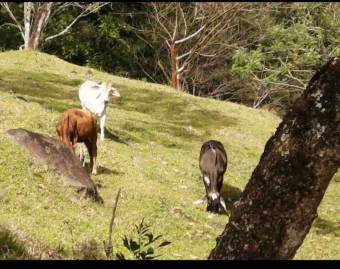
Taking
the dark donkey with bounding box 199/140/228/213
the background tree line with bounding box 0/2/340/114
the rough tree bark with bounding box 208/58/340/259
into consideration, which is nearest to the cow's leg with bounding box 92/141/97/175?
the dark donkey with bounding box 199/140/228/213

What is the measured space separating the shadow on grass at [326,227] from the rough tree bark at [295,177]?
603 inches

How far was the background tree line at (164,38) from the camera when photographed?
49656 mm

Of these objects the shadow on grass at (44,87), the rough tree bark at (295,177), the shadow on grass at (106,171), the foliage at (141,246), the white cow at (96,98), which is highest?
the rough tree bark at (295,177)

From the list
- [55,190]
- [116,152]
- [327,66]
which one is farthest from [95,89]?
[327,66]

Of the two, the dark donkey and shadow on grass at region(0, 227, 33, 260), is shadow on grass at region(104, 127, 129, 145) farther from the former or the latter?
shadow on grass at region(0, 227, 33, 260)

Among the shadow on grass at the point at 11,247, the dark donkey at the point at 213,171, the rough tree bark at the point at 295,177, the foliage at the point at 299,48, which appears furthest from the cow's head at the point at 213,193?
the rough tree bark at the point at 295,177

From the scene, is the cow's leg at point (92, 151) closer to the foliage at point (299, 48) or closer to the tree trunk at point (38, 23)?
the foliage at point (299, 48)

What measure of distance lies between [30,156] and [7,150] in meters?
0.56

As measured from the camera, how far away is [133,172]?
64.2 ft

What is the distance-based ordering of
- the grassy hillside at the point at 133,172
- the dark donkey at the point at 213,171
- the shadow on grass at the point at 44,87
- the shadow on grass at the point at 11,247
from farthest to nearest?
the shadow on grass at the point at 44,87
the dark donkey at the point at 213,171
the grassy hillside at the point at 133,172
the shadow on grass at the point at 11,247

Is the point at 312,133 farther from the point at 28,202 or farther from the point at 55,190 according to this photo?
the point at 55,190

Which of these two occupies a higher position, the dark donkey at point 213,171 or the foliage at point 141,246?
the foliage at point 141,246

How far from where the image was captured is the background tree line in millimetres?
49656

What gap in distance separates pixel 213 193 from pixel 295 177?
48.6 feet
